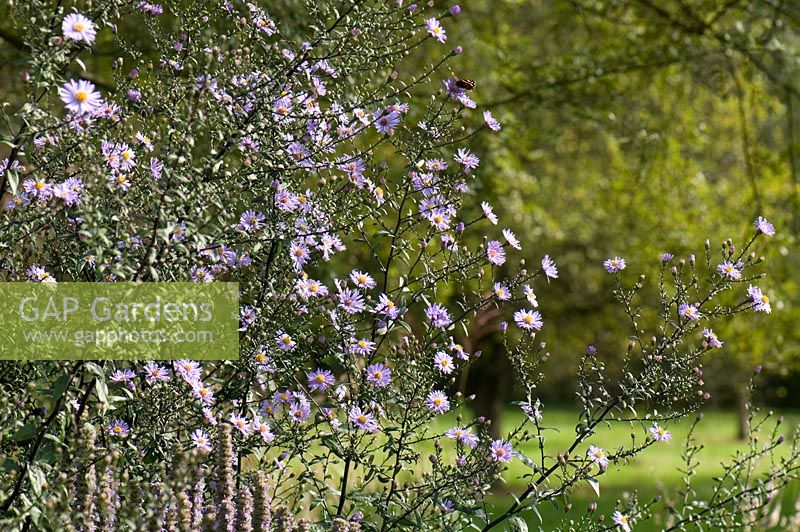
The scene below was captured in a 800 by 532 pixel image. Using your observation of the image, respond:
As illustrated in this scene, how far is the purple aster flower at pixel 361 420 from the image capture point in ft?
9.45

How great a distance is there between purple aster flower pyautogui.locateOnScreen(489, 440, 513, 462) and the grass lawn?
178 inches

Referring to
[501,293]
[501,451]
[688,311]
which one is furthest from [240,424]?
[688,311]

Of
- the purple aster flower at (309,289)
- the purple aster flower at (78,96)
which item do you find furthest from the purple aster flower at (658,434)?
the purple aster flower at (78,96)

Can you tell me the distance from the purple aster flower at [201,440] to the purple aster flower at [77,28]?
113 centimetres

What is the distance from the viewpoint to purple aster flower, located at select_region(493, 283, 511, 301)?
2.99 meters

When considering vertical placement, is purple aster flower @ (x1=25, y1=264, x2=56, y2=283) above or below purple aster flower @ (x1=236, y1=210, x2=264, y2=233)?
below

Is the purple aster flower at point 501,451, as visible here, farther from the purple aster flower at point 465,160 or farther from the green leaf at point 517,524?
the purple aster flower at point 465,160

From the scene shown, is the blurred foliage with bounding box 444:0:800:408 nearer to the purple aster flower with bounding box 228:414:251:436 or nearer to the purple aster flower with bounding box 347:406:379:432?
the purple aster flower with bounding box 347:406:379:432

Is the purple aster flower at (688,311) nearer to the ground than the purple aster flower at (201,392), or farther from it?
farther from it

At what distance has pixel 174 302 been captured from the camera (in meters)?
2.61

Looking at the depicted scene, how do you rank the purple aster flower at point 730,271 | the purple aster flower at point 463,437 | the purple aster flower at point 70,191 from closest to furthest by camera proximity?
the purple aster flower at point 70,191, the purple aster flower at point 463,437, the purple aster flower at point 730,271

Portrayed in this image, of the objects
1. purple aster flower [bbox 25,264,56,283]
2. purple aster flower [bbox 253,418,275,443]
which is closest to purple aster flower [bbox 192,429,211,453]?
purple aster flower [bbox 253,418,275,443]

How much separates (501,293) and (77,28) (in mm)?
1441

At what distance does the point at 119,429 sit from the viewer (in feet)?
8.93
